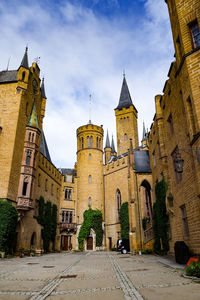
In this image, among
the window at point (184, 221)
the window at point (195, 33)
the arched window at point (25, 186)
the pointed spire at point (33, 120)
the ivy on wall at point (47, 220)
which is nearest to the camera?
the window at point (195, 33)

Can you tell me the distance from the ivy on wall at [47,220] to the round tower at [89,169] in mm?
5214

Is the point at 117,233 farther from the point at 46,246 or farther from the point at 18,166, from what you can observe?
the point at 18,166

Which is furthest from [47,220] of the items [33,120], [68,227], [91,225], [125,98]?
[125,98]

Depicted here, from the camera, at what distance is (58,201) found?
37.0m

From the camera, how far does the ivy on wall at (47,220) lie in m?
27.6

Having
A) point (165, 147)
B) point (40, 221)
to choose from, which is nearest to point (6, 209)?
point (40, 221)

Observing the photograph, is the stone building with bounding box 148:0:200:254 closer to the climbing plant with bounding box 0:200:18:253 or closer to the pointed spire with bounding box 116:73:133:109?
the climbing plant with bounding box 0:200:18:253

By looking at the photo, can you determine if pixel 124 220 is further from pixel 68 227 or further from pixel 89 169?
pixel 89 169

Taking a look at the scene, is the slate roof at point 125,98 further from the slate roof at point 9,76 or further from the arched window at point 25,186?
the arched window at point 25,186

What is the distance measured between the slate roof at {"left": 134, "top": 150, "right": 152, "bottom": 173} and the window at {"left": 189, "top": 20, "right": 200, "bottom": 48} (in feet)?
49.8

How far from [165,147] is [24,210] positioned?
15060 mm

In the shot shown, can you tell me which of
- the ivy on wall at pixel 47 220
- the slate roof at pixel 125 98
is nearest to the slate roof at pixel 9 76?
the ivy on wall at pixel 47 220

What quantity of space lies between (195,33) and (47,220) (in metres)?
26.7

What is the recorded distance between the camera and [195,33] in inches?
406
